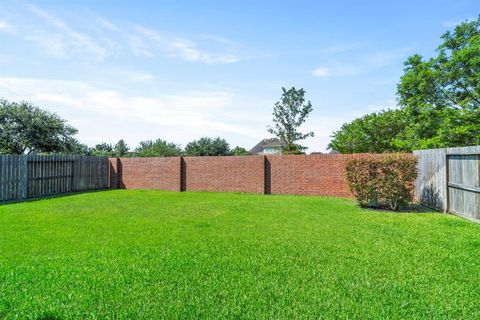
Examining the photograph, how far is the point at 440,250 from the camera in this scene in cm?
496

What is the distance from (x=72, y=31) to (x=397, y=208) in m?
11.3

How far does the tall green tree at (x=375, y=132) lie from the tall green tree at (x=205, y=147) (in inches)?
468

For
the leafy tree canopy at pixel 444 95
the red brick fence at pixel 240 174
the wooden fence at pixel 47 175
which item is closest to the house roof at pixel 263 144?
the leafy tree canopy at pixel 444 95

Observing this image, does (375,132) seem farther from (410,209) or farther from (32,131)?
(32,131)

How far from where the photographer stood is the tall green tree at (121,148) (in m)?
36.2

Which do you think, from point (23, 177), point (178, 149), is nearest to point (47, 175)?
point (23, 177)

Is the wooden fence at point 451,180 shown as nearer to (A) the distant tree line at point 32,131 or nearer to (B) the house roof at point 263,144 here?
(A) the distant tree line at point 32,131

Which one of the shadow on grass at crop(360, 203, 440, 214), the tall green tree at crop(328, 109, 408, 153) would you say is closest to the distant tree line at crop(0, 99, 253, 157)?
the tall green tree at crop(328, 109, 408, 153)

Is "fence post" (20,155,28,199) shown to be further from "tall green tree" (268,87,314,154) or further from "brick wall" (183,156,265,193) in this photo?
"tall green tree" (268,87,314,154)

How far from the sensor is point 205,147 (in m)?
30.6

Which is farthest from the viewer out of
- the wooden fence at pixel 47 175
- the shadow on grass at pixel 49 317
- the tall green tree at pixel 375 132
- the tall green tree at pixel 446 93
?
the tall green tree at pixel 375 132

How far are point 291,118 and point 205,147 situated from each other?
8823mm

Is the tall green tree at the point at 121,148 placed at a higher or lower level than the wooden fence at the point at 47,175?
higher

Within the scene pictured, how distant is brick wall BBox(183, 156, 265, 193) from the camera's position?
586 inches
